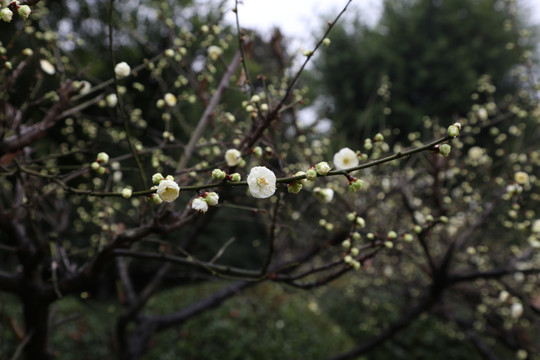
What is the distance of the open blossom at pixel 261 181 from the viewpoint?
1042 millimetres

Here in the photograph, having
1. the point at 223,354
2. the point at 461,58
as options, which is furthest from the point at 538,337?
the point at 461,58

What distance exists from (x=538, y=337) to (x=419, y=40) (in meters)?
7.84

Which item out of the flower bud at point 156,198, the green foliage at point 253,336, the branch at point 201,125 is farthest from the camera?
the green foliage at point 253,336

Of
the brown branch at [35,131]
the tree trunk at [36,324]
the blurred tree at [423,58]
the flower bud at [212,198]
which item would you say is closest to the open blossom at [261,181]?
the flower bud at [212,198]

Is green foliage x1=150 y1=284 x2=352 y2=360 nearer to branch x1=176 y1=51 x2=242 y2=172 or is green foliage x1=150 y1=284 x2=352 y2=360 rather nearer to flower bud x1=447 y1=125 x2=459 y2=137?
branch x1=176 y1=51 x2=242 y2=172

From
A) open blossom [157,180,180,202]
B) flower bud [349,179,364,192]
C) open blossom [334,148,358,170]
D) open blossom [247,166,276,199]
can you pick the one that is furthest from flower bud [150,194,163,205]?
Answer: open blossom [334,148,358,170]

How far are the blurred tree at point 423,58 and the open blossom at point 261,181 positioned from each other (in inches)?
340

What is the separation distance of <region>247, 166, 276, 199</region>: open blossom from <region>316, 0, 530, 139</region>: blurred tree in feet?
28.3

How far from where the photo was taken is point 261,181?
3.53 feet

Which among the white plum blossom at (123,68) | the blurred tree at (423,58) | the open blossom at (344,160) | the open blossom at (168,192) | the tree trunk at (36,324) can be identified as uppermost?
the blurred tree at (423,58)

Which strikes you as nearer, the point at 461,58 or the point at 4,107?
the point at 4,107

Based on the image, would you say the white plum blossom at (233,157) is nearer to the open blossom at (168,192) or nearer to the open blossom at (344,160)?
the open blossom at (344,160)

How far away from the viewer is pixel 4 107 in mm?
1887

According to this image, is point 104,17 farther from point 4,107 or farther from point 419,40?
point 419,40
